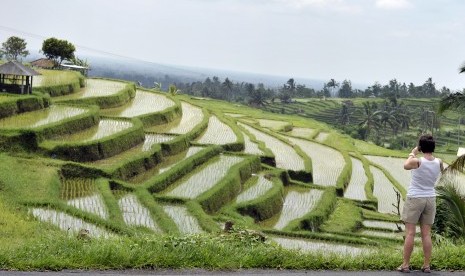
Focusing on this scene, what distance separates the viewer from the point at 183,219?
13.9 m

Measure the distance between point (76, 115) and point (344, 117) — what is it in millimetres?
64105

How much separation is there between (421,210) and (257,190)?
13.7m

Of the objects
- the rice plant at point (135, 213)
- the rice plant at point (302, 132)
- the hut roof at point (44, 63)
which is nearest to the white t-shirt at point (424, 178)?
the rice plant at point (135, 213)

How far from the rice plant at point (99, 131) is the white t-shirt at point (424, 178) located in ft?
44.9

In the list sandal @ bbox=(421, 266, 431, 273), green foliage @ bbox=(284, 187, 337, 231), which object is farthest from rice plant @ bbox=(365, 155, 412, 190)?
sandal @ bbox=(421, 266, 431, 273)

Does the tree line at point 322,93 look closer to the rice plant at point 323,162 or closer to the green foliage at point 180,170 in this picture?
the rice plant at point 323,162

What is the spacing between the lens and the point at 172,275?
17.0 ft

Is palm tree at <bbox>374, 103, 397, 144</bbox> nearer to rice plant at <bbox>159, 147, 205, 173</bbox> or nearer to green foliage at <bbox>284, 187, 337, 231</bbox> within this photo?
rice plant at <bbox>159, 147, 205, 173</bbox>

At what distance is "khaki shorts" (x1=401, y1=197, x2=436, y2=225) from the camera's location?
5.70 meters

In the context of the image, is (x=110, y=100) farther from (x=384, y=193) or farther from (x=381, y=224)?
(x=381, y=224)

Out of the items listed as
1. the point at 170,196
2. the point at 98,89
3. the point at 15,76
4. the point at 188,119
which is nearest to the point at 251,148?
the point at 188,119

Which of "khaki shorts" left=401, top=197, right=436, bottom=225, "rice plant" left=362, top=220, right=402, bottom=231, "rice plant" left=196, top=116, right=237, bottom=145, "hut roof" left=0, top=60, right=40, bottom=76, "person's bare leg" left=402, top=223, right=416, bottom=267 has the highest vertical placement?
"hut roof" left=0, top=60, right=40, bottom=76

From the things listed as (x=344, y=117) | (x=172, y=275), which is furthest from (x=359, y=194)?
(x=344, y=117)

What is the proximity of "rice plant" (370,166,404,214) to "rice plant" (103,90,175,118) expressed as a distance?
35.3 feet
